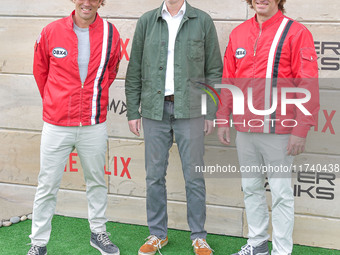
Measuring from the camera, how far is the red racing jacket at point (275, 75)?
2553 mm

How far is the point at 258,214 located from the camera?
286cm

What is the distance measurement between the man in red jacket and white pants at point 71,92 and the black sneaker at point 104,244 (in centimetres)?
34

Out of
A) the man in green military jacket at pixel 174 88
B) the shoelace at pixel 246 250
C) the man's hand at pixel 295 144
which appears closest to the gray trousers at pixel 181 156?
the man in green military jacket at pixel 174 88

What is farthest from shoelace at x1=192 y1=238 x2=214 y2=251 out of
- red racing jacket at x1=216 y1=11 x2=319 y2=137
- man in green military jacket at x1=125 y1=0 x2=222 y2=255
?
red racing jacket at x1=216 y1=11 x2=319 y2=137

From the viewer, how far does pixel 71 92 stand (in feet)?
8.98

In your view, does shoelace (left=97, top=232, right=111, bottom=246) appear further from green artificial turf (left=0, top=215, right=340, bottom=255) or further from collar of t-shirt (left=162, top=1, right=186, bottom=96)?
collar of t-shirt (left=162, top=1, right=186, bottom=96)

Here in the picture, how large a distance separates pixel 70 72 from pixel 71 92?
0.11 meters

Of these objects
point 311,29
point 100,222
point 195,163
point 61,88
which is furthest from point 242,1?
point 100,222

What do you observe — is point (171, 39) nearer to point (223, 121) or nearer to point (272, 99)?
point (223, 121)

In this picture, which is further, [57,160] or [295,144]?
[57,160]

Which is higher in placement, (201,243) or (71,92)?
(71,92)

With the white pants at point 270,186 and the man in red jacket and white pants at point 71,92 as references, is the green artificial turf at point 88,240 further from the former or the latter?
the white pants at point 270,186

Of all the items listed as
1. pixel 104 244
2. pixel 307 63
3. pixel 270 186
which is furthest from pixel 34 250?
pixel 307 63

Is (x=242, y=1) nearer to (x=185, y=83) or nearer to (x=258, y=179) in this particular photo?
(x=185, y=83)
